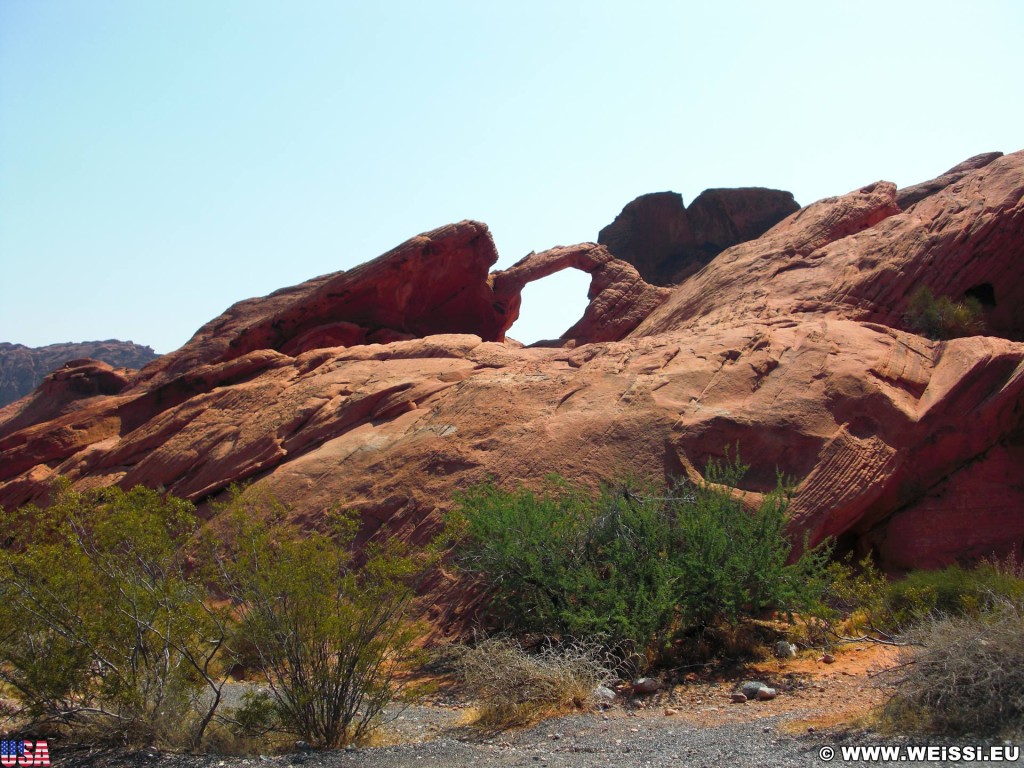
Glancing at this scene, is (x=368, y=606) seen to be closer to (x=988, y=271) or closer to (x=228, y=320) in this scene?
(x=988, y=271)

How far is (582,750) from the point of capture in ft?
24.2

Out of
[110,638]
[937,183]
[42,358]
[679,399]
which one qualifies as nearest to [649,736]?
[110,638]

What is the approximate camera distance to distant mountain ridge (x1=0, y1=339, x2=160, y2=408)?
2987 inches

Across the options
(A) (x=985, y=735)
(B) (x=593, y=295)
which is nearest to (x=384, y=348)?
(B) (x=593, y=295)

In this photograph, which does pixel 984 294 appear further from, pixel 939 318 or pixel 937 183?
pixel 937 183

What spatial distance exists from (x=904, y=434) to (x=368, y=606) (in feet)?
28.1

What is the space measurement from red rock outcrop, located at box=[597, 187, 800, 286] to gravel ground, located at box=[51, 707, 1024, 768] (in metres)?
24.3

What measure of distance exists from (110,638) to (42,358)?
82673mm

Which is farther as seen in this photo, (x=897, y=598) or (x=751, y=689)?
(x=897, y=598)

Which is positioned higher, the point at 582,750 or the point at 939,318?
the point at 939,318

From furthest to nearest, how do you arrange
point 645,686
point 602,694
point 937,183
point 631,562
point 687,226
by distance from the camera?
point 687,226, point 937,183, point 631,562, point 645,686, point 602,694

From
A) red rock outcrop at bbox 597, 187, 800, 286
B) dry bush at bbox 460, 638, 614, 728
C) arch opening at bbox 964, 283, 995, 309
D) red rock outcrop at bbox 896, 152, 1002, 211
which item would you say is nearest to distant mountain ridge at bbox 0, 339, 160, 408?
red rock outcrop at bbox 597, 187, 800, 286

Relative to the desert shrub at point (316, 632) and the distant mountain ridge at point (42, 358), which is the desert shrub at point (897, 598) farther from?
the distant mountain ridge at point (42, 358)

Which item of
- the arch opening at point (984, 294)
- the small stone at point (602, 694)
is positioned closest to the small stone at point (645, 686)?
the small stone at point (602, 694)
